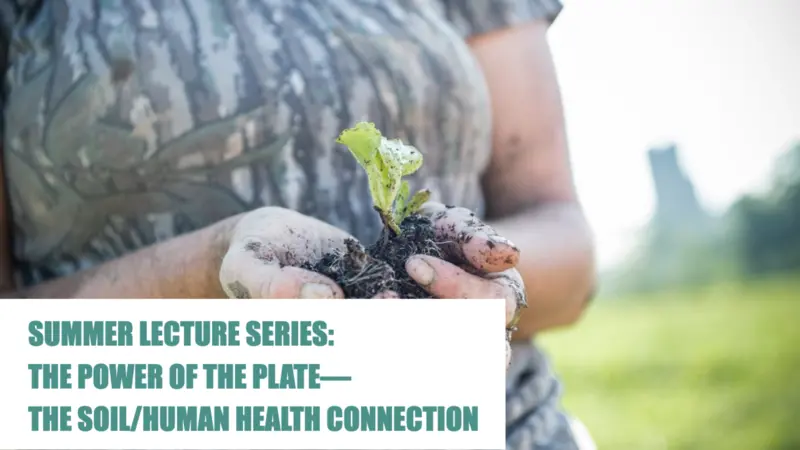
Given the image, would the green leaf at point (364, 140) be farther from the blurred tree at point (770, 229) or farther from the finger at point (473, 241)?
the blurred tree at point (770, 229)

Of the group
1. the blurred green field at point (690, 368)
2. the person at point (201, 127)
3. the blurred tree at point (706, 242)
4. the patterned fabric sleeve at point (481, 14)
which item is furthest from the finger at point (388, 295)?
the blurred tree at point (706, 242)

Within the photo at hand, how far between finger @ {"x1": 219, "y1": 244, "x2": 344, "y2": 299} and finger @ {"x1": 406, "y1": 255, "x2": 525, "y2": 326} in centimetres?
5

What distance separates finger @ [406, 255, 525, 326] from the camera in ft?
1.80

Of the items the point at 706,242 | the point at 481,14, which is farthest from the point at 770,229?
the point at 481,14

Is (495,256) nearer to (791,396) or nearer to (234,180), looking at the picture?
(234,180)

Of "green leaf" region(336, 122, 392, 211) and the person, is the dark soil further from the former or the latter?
the person

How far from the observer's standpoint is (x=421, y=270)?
1.80 ft

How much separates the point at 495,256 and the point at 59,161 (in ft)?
1.43

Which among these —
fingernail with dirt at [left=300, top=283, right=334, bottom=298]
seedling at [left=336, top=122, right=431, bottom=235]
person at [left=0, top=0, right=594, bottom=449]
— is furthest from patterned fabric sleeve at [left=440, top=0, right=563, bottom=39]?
fingernail with dirt at [left=300, top=283, right=334, bottom=298]

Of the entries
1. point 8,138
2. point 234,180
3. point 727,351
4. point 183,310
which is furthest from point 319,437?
point 727,351

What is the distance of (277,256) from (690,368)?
264cm

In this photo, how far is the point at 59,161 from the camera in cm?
78

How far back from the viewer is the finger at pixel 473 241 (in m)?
0.55

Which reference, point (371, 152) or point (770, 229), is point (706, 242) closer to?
point (770, 229)
